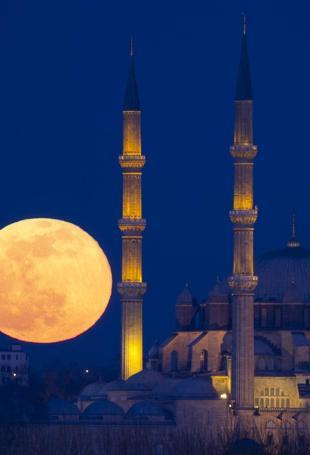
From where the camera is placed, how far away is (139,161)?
99500 millimetres

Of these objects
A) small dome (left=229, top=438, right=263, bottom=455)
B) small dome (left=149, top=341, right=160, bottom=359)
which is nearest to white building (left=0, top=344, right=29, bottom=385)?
small dome (left=149, top=341, right=160, bottom=359)

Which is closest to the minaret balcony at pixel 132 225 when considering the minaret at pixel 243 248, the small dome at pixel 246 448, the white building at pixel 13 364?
the minaret at pixel 243 248

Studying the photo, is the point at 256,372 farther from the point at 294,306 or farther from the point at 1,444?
the point at 1,444

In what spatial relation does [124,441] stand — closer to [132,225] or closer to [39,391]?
[132,225]

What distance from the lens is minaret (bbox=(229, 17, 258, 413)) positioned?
315 feet

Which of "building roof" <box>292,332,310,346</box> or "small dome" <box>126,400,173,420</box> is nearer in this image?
"small dome" <box>126,400,173,420</box>

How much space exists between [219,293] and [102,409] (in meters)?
6.21

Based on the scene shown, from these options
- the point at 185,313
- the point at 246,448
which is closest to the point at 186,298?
the point at 185,313

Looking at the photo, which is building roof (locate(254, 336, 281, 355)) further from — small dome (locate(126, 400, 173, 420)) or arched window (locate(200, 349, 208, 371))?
small dome (locate(126, 400, 173, 420))

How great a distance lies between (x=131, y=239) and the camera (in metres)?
99.1

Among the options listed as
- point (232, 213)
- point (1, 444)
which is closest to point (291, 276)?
point (232, 213)

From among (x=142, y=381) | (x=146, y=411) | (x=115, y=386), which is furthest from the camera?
(x=115, y=386)

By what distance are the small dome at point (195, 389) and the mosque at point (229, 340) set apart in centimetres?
3

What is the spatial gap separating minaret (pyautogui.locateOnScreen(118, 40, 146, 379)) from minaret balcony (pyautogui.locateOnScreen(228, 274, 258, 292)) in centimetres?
369
